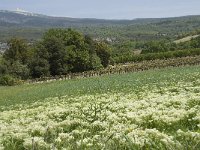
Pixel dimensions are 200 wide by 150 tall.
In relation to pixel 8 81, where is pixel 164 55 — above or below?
below

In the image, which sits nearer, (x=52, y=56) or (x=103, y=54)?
(x=52, y=56)

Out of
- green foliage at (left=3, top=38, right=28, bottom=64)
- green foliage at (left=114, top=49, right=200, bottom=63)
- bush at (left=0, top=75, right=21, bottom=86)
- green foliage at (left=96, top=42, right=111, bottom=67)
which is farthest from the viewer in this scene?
green foliage at (left=114, top=49, right=200, bottom=63)

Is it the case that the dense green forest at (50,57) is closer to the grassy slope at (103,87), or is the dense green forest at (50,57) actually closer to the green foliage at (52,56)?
the green foliage at (52,56)

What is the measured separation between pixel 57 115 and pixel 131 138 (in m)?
8.76

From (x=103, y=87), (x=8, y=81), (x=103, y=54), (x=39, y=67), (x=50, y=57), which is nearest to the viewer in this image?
(x=103, y=87)

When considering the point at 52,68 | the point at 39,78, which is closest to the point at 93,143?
the point at 39,78

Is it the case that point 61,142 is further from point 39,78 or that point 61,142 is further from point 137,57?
point 137,57

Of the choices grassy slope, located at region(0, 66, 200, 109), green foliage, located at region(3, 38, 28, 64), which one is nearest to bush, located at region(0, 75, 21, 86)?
green foliage, located at region(3, 38, 28, 64)

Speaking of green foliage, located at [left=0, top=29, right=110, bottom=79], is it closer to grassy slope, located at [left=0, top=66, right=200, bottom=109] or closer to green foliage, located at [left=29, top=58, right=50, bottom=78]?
green foliage, located at [left=29, top=58, right=50, bottom=78]

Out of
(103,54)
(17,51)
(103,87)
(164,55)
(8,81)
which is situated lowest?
(164,55)

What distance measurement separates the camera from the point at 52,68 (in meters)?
108

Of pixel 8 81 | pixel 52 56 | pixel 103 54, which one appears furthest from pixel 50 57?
pixel 103 54

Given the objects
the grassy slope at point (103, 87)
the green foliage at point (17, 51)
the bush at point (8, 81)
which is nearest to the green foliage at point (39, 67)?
the bush at point (8, 81)

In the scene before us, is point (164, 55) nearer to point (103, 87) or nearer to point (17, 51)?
point (17, 51)
